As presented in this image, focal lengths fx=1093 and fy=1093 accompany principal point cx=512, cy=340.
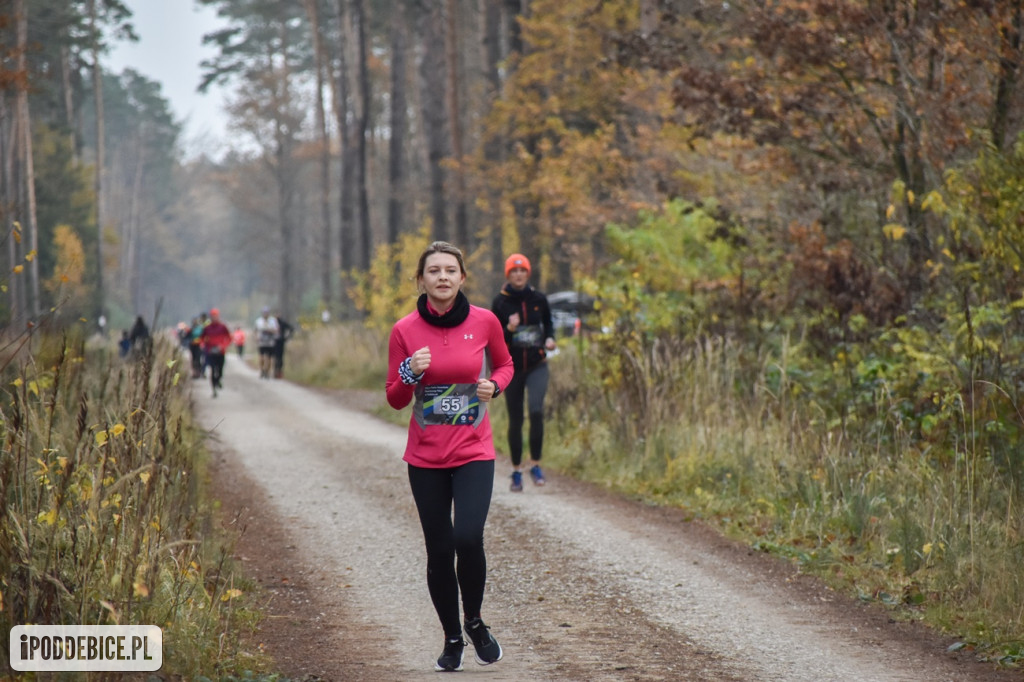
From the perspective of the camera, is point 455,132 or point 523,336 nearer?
point 523,336

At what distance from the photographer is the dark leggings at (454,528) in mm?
5000

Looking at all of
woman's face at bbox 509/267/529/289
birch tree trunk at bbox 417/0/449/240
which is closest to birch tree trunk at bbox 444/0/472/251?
birch tree trunk at bbox 417/0/449/240

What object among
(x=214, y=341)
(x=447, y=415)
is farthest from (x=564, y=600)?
(x=214, y=341)

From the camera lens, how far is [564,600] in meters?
6.58

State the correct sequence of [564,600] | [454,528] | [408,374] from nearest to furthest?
1. [408,374]
2. [454,528]
3. [564,600]

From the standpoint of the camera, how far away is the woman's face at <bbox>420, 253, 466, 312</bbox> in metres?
4.98

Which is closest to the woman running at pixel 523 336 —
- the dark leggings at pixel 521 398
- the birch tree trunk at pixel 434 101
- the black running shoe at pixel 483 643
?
Answer: the dark leggings at pixel 521 398

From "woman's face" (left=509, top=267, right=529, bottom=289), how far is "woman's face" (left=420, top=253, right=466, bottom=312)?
4427 millimetres

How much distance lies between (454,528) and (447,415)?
534mm

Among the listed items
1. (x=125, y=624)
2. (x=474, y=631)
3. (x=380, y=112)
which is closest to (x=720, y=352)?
(x=474, y=631)

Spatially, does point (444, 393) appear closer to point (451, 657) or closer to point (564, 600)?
point (451, 657)

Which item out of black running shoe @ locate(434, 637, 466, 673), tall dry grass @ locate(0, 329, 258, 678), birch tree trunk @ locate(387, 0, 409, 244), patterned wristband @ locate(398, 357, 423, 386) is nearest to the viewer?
tall dry grass @ locate(0, 329, 258, 678)

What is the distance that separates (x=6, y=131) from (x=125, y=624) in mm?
41606

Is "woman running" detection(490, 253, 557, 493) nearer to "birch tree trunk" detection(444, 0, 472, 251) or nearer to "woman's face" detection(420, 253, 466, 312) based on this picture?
"woman's face" detection(420, 253, 466, 312)
